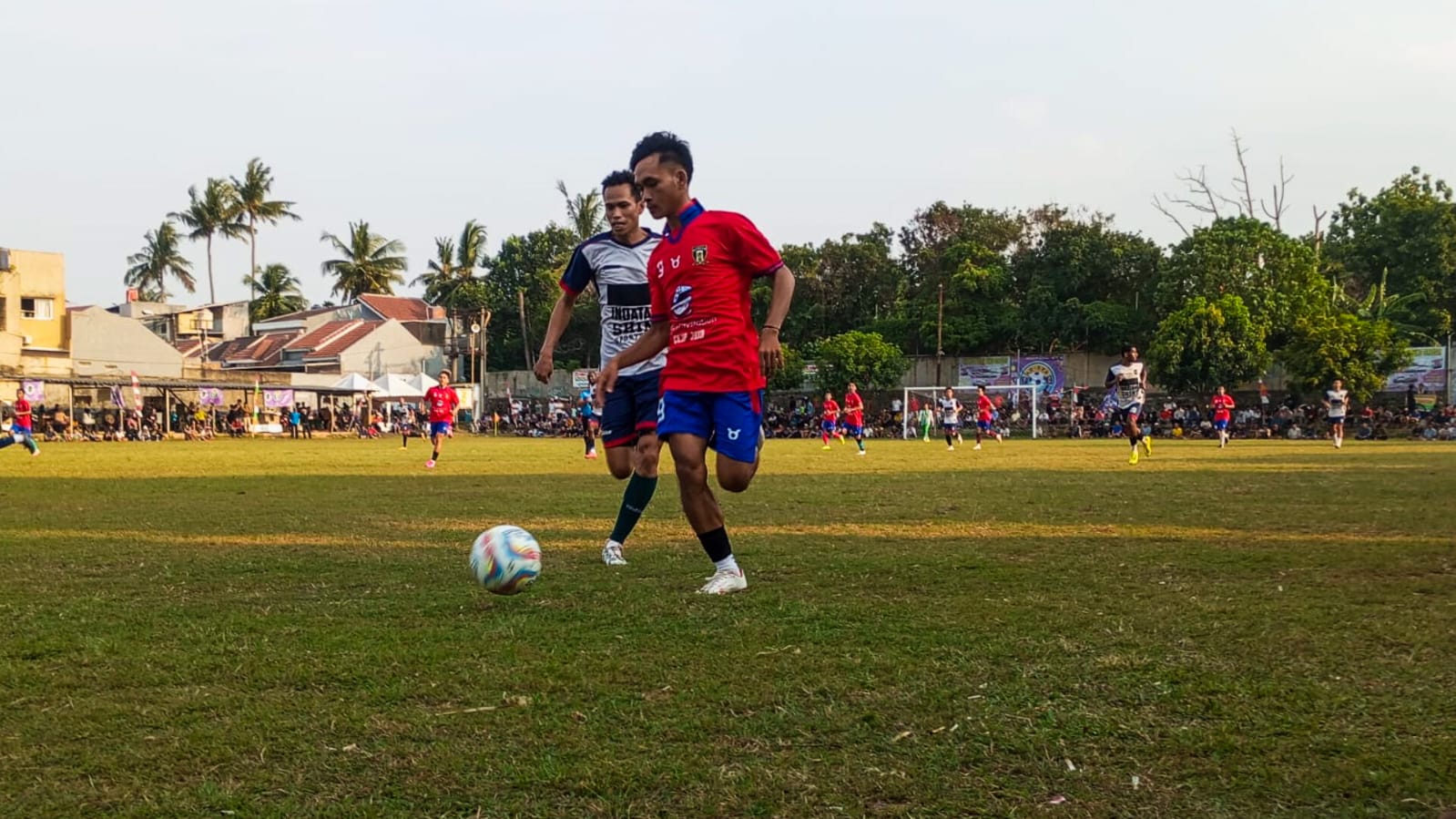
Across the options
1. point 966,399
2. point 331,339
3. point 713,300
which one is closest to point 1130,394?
point 713,300

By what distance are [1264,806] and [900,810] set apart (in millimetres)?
877

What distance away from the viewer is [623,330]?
291 inches

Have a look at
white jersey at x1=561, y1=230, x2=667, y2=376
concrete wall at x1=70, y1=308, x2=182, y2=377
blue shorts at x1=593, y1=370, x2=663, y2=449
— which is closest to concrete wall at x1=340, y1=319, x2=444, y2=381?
concrete wall at x1=70, y1=308, x2=182, y2=377

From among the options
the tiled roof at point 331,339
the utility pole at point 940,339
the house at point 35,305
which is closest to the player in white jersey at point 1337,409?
the utility pole at point 940,339

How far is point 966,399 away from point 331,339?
111ft

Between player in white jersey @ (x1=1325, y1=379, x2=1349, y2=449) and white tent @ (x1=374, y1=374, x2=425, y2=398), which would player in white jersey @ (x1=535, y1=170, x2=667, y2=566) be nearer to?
player in white jersey @ (x1=1325, y1=379, x2=1349, y2=449)

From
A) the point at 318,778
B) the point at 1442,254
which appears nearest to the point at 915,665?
the point at 318,778

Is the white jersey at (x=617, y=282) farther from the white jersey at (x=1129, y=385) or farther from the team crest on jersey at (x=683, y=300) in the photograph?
the white jersey at (x=1129, y=385)

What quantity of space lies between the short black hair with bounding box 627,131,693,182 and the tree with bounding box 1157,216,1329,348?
40.5 meters

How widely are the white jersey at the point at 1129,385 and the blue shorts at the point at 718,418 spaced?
15739 mm

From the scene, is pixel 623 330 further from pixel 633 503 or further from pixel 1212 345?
pixel 1212 345

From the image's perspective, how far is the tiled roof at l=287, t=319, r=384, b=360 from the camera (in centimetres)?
5750

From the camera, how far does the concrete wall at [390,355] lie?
57.9 metres

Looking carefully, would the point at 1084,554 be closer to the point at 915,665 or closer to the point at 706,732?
the point at 915,665
